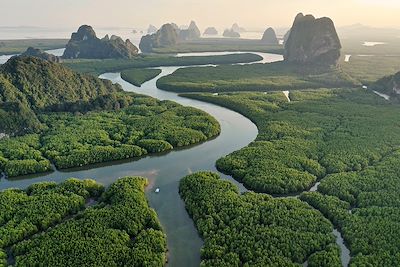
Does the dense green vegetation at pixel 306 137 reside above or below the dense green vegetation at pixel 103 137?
below

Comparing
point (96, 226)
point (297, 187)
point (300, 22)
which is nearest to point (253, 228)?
point (297, 187)

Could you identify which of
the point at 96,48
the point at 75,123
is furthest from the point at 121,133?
the point at 96,48

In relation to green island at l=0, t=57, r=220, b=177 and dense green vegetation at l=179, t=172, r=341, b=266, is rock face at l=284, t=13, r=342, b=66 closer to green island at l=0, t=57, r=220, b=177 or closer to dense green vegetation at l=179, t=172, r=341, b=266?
green island at l=0, t=57, r=220, b=177

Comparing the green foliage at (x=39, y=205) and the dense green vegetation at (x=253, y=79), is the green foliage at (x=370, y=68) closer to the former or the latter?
the dense green vegetation at (x=253, y=79)

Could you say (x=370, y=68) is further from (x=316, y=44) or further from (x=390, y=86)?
(x=390, y=86)

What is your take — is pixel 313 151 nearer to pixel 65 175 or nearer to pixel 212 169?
pixel 212 169

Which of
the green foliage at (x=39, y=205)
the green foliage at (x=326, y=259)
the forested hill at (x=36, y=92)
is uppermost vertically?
the forested hill at (x=36, y=92)

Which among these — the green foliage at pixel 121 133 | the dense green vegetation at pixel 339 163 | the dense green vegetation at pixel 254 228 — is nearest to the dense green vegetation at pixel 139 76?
the green foliage at pixel 121 133
